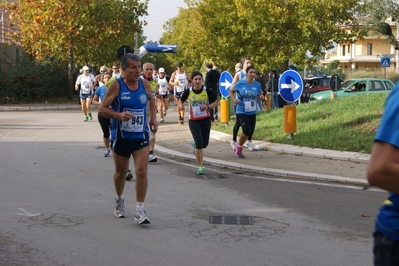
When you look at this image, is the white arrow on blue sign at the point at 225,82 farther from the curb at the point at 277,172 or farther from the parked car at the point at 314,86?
the parked car at the point at 314,86

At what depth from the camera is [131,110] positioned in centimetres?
809

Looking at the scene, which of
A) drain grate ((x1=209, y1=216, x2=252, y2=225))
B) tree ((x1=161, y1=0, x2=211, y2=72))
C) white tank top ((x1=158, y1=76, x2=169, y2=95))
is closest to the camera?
drain grate ((x1=209, y1=216, x2=252, y2=225))

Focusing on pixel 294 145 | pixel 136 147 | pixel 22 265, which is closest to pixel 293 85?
pixel 294 145

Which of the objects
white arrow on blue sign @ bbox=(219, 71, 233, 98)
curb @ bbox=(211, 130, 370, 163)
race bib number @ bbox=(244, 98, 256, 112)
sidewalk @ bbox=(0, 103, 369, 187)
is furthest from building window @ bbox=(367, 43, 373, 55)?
race bib number @ bbox=(244, 98, 256, 112)

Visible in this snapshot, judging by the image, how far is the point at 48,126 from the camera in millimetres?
22391

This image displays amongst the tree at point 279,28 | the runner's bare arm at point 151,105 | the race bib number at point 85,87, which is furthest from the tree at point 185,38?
the runner's bare arm at point 151,105

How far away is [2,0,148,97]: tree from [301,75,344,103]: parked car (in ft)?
38.3

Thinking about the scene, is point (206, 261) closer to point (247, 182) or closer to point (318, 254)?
point (318, 254)

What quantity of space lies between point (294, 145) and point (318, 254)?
8.55 meters

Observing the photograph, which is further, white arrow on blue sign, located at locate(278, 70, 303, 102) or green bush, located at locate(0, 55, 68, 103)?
green bush, located at locate(0, 55, 68, 103)

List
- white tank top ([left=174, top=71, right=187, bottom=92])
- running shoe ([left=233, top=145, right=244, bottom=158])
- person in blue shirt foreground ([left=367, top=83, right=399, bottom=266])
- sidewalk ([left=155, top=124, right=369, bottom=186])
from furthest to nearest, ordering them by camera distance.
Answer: white tank top ([left=174, top=71, right=187, bottom=92]), running shoe ([left=233, top=145, right=244, bottom=158]), sidewalk ([left=155, top=124, right=369, bottom=186]), person in blue shirt foreground ([left=367, top=83, right=399, bottom=266])

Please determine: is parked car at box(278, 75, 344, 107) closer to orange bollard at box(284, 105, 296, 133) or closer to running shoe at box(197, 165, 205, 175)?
orange bollard at box(284, 105, 296, 133)

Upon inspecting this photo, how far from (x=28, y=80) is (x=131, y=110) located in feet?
98.7

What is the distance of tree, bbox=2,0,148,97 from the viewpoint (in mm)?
A: 38219
